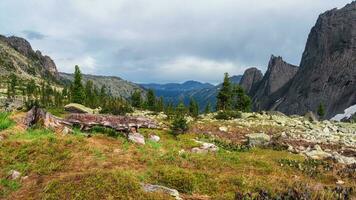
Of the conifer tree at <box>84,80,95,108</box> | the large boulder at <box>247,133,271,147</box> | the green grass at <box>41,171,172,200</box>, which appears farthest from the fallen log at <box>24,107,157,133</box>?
the conifer tree at <box>84,80,95,108</box>

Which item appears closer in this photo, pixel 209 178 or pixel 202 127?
pixel 209 178

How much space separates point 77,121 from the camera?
3300cm

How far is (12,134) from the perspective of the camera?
71.3 ft

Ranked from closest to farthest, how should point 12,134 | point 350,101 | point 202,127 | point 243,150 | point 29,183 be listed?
point 29,183 < point 12,134 < point 243,150 < point 202,127 < point 350,101

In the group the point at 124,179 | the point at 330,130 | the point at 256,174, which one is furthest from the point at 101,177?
the point at 330,130

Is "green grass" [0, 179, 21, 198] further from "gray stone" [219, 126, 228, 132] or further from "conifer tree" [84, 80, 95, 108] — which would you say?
"conifer tree" [84, 80, 95, 108]

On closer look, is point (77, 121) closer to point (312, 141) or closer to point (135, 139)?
point (135, 139)

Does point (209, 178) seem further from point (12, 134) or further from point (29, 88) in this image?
point (29, 88)

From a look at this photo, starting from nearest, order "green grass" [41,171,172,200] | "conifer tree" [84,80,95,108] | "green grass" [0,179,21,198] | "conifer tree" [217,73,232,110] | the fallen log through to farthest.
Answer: "green grass" [41,171,172,200], "green grass" [0,179,21,198], the fallen log, "conifer tree" [217,73,232,110], "conifer tree" [84,80,95,108]

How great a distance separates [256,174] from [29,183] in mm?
9793

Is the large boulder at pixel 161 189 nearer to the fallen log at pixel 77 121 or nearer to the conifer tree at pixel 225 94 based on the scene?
the fallen log at pixel 77 121

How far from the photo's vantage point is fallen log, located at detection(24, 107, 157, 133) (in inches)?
1013

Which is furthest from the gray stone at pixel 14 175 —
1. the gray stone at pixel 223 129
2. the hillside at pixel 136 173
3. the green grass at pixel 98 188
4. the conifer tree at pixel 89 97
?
the conifer tree at pixel 89 97

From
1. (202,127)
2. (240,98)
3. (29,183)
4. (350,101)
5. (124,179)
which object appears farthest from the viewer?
(350,101)
